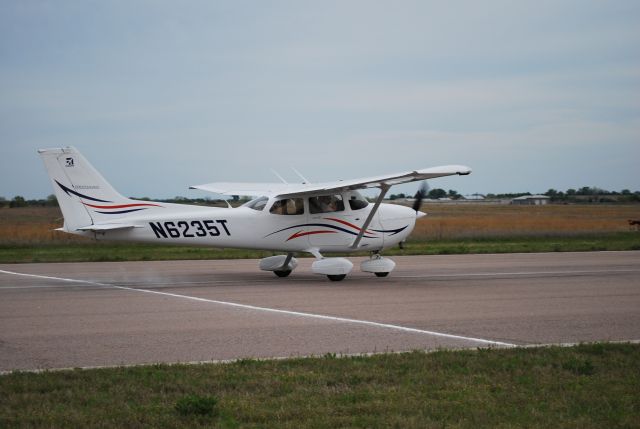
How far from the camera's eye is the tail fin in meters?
18.2

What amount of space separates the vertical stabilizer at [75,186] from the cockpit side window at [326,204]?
4.90 m

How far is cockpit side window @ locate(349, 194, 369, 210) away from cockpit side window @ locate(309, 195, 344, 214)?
284mm

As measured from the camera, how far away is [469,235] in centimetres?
4028

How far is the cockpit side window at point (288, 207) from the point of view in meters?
19.7

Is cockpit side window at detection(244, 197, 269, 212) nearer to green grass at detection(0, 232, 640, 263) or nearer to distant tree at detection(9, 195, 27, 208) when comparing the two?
green grass at detection(0, 232, 640, 263)

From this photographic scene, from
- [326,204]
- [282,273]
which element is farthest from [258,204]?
[282,273]

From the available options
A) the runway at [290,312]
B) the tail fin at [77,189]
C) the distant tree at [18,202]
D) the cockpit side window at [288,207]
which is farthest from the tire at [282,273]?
the distant tree at [18,202]

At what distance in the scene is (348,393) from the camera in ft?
24.9

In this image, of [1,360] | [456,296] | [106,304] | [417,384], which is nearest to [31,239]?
[106,304]

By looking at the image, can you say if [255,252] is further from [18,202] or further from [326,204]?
[18,202]

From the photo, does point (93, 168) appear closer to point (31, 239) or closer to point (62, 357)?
point (62, 357)

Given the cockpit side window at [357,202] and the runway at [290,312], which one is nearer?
the runway at [290,312]

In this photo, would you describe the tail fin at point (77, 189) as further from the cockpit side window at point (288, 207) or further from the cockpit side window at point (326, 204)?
the cockpit side window at point (326, 204)

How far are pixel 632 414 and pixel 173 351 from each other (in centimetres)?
544
